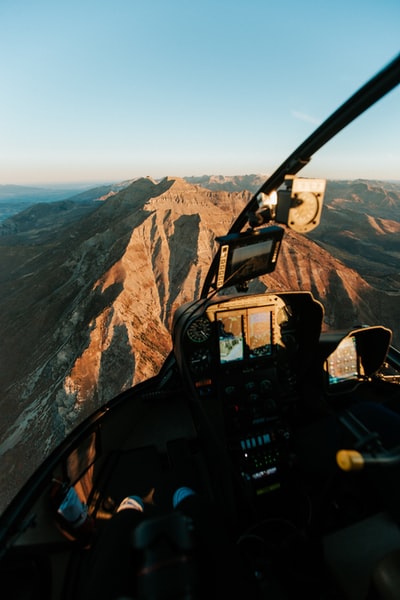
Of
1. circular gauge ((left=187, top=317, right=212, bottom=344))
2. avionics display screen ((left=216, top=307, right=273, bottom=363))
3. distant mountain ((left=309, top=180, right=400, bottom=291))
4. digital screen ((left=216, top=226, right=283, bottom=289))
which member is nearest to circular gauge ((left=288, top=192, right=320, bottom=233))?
digital screen ((left=216, top=226, right=283, bottom=289))

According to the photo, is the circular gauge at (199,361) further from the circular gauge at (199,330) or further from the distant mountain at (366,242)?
the distant mountain at (366,242)

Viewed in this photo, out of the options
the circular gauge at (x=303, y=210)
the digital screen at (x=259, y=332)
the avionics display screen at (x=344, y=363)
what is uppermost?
the circular gauge at (x=303, y=210)

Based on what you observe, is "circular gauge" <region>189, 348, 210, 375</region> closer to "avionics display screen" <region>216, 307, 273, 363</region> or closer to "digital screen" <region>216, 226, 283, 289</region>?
"avionics display screen" <region>216, 307, 273, 363</region>

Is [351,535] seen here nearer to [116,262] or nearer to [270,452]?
[270,452]

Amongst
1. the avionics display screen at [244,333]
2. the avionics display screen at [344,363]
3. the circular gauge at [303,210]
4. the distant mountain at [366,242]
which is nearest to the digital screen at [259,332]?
the avionics display screen at [244,333]

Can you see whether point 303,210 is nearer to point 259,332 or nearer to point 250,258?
point 250,258
